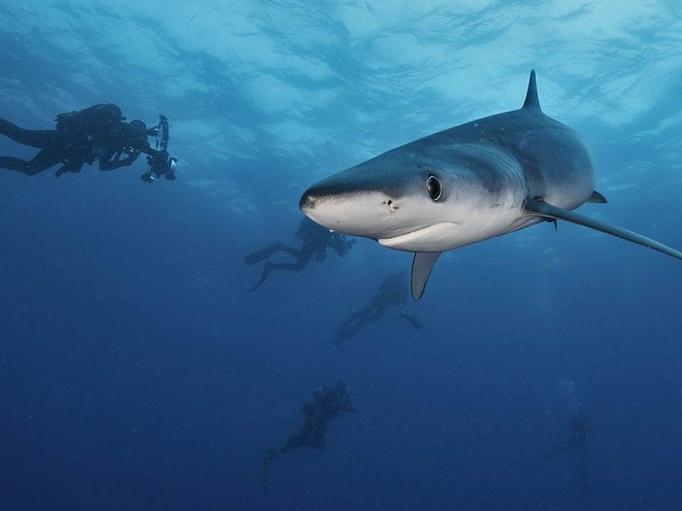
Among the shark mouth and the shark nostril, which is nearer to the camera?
the shark nostril

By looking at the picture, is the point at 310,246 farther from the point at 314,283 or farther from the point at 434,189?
the point at 314,283

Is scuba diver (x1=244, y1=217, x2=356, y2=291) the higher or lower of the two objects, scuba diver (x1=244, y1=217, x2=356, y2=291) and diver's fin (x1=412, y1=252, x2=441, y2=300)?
the higher

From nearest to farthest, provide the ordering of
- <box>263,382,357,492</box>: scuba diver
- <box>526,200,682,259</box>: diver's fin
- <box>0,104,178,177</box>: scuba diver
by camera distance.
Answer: <box>526,200,682,259</box>: diver's fin, <box>0,104,178,177</box>: scuba diver, <box>263,382,357,492</box>: scuba diver

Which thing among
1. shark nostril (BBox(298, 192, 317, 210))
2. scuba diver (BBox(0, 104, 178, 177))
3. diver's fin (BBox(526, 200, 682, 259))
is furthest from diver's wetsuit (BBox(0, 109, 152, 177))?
shark nostril (BBox(298, 192, 317, 210))

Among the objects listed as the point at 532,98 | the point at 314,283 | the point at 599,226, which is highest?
the point at 314,283

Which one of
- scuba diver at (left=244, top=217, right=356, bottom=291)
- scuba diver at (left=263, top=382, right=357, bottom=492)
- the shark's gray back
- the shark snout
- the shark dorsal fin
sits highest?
scuba diver at (left=244, top=217, right=356, bottom=291)

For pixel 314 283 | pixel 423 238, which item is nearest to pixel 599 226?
pixel 423 238

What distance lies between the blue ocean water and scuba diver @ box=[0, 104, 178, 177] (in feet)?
34.7

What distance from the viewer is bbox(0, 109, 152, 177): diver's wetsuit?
1107 centimetres

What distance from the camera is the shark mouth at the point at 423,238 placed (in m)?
2.09

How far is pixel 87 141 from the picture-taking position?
37.5ft

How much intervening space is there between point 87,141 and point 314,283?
45.3 m

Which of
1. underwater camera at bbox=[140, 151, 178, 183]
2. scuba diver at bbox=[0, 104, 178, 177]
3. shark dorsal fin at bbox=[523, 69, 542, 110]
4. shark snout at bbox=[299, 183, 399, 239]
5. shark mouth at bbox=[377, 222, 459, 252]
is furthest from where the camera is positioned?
underwater camera at bbox=[140, 151, 178, 183]

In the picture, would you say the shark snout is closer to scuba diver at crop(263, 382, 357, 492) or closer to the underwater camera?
the underwater camera
